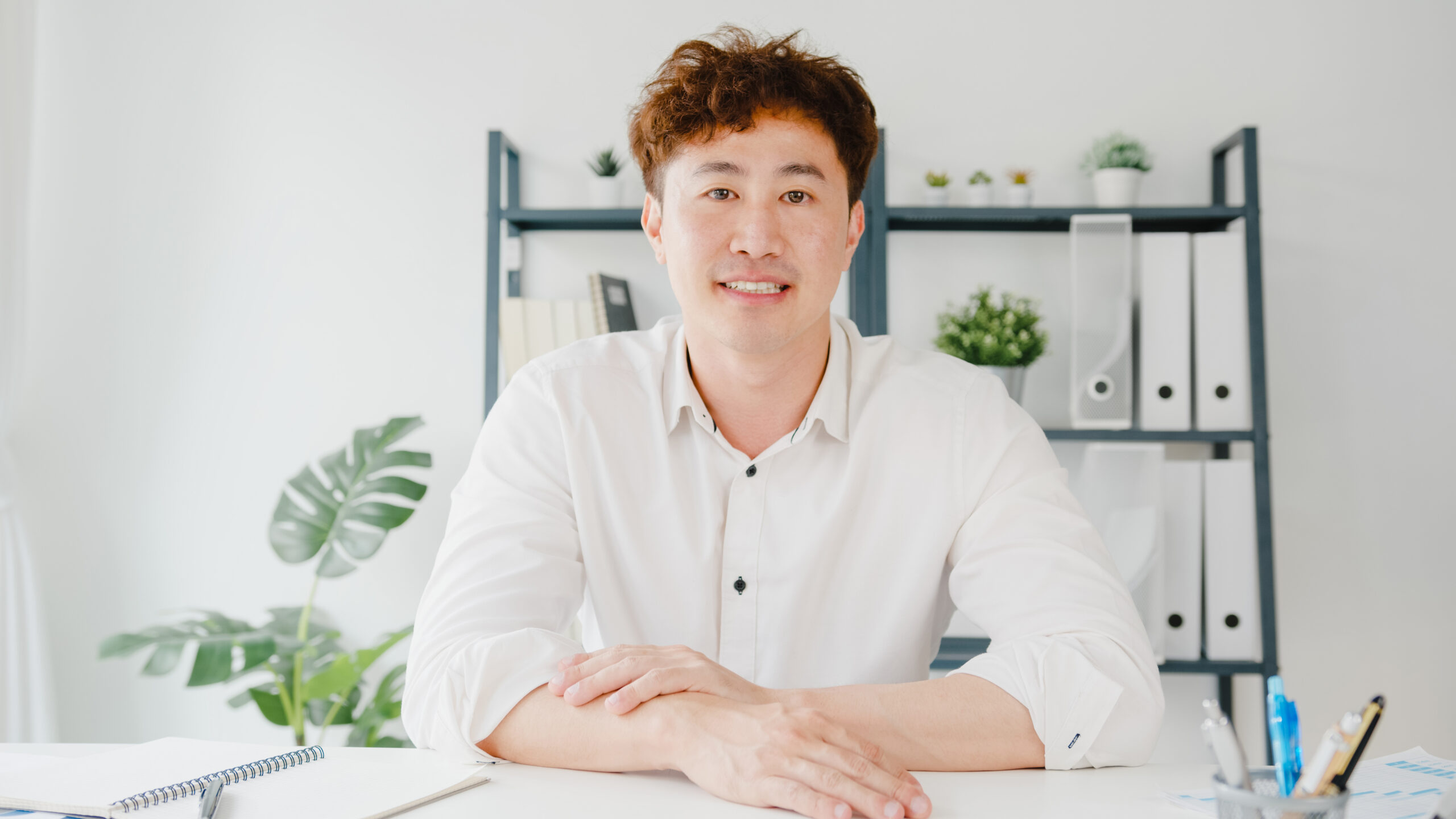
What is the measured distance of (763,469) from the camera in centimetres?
125

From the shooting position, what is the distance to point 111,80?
2.35 meters

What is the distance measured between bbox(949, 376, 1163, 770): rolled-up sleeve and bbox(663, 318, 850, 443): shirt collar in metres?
0.19

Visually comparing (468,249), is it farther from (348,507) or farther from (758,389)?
(758,389)

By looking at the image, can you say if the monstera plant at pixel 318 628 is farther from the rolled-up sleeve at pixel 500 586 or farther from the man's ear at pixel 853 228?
the man's ear at pixel 853 228

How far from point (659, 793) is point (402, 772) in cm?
22

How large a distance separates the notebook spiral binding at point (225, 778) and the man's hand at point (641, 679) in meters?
0.22

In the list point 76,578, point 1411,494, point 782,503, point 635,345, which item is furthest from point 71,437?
point 1411,494

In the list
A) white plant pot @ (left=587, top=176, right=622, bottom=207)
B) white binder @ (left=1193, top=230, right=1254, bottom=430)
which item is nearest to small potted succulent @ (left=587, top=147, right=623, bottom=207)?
white plant pot @ (left=587, top=176, right=622, bottom=207)

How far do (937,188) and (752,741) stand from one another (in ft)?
5.34

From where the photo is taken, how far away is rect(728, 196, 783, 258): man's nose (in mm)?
1210

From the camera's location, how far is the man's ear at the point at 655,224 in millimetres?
1356

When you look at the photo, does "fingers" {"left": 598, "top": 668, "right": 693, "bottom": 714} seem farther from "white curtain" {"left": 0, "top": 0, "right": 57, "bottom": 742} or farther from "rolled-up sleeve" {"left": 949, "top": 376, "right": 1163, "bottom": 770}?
"white curtain" {"left": 0, "top": 0, "right": 57, "bottom": 742}

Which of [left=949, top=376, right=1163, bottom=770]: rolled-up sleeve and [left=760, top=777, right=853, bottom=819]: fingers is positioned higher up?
[left=949, top=376, right=1163, bottom=770]: rolled-up sleeve

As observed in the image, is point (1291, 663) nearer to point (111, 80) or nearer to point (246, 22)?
point (246, 22)
